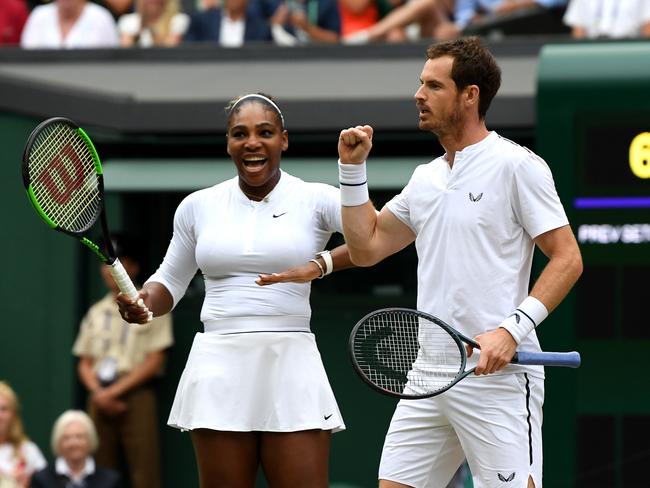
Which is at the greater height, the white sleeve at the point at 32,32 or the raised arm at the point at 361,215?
the white sleeve at the point at 32,32

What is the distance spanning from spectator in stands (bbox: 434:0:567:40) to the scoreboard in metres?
1.99

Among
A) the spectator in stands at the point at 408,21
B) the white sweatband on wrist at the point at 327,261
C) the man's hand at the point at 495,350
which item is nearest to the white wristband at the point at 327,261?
the white sweatband on wrist at the point at 327,261

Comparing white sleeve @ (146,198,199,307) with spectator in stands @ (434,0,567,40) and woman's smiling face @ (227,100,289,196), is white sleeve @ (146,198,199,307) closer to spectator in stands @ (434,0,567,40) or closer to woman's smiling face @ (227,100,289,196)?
woman's smiling face @ (227,100,289,196)

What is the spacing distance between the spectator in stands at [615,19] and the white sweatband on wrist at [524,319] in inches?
214

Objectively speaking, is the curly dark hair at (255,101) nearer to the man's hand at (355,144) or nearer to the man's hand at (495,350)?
the man's hand at (355,144)

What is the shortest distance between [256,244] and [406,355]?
695 millimetres

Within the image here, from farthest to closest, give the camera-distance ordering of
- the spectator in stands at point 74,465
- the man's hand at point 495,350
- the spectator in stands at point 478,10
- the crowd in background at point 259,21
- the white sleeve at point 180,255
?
the crowd in background at point 259,21, the spectator in stands at point 478,10, the spectator in stands at point 74,465, the white sleeve at point 180,255, the man's hand at point 495,350

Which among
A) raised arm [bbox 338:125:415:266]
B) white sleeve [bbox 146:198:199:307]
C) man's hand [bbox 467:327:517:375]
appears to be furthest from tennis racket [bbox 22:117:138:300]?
man's hand [bbox 467:327:517:375]

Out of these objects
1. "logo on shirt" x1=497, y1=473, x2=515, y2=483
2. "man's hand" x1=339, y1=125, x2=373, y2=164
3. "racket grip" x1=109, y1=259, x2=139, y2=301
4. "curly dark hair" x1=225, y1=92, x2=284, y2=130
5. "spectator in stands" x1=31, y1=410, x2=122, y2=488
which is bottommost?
"spectator in stands" x1=31, y1=410, x2=122, y2=488

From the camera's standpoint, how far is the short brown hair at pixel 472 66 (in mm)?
5324

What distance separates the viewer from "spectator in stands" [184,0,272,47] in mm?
11344

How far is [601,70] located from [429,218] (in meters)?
3.94

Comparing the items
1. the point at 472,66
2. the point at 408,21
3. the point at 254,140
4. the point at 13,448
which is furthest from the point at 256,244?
the point at 408,21

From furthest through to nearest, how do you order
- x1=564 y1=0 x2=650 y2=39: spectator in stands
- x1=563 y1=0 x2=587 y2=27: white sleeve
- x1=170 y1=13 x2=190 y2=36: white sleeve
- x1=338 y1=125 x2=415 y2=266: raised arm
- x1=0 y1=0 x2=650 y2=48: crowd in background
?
x1=170 y1=13 x2=190 y2=36: white sleeve → x1=0 y1=0 x2=650 y2=48: crowd in background → x1=563 y1=0 x2=587 y2=27: white sleeve → x1=564 y1=0 x2=650 y2=39: spectator in stands → x1=338 y1=125 x2=415 y2=266: raised arm
